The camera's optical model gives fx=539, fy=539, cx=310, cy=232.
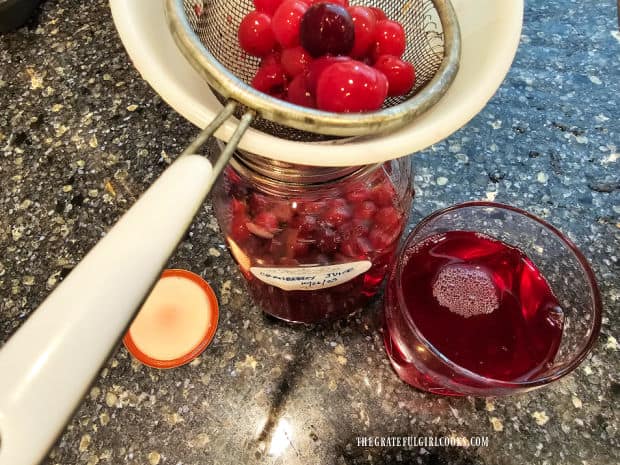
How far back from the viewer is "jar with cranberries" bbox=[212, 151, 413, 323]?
1.71 ft

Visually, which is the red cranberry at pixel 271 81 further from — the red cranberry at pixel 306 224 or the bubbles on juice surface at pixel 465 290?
the bubbles on juice surface at pixel 465 290

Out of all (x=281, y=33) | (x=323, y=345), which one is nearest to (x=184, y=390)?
(x=323, y=345)

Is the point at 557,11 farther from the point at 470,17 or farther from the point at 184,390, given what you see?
the point at 184,390

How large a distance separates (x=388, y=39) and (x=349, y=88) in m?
0.11

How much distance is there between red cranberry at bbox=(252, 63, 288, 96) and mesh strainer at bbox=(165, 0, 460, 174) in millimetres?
21

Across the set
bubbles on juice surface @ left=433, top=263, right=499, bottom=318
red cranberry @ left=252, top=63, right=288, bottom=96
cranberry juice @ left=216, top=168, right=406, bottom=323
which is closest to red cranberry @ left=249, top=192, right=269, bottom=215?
cranberry juice @ left=216, top=168, right=406, bottom=323

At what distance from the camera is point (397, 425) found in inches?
23.3

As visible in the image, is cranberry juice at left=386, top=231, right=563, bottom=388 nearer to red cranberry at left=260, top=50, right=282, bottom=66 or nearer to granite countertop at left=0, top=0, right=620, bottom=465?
granite countertop at left=0, top=0, right=620, bottom=465

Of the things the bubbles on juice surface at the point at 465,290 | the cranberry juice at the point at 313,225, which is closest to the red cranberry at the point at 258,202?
the cranberry juice at the point at 313,225

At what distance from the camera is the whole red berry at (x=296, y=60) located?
455 millimetres

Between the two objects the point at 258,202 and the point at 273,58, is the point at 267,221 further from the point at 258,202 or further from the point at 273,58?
the point at 273,58

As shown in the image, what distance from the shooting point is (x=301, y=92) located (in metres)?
0.44

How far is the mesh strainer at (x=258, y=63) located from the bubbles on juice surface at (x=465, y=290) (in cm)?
22

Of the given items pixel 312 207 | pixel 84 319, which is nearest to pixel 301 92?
pixel 312 207
